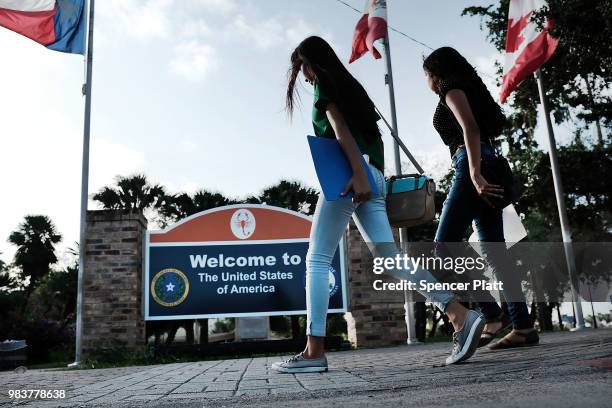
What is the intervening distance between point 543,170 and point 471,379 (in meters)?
14.8

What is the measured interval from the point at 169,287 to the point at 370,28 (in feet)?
20.8

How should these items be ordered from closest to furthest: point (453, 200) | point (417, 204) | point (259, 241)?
1. point (417, 204)
2. point (453, 200)
3. point (259, 241)

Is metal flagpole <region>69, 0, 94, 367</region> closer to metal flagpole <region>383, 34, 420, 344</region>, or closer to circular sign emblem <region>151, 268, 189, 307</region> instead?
A: circular sign emblem <region>151, 268, 189, 307</region>

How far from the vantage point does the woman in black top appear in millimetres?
3174

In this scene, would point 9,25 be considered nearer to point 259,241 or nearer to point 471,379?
point 259,241

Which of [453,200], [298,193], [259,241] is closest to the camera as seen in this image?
[453,200]

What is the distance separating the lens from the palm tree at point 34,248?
106 feet

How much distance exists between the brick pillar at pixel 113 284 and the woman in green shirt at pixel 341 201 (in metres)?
5.78

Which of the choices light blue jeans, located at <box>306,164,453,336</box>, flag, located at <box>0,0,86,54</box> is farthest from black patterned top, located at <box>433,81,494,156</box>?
flag, located at <box>0,0,86,54</box>

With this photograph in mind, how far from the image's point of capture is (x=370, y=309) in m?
8.47

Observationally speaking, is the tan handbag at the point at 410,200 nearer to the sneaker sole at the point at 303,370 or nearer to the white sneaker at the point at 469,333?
the white sneaker at the point at 469,333

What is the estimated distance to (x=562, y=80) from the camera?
13.2 meters

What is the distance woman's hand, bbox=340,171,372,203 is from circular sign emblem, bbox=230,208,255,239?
6.30 meters

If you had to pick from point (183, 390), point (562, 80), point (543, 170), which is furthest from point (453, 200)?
point (543, 170)
